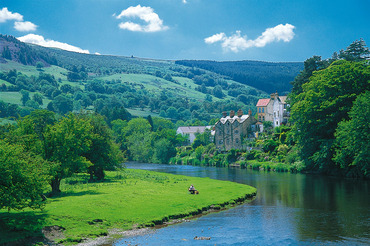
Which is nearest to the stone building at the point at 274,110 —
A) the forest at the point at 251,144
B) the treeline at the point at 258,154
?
the treeline at the point at 258,154

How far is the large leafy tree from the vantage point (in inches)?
2835

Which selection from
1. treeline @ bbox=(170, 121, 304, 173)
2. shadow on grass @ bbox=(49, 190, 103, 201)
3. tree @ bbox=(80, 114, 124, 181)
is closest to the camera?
shadow on grass @ bbox=(49, 190, 103, 201)

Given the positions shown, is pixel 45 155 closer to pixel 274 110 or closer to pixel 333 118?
pixel 333 118

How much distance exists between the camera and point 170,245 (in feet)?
89.2

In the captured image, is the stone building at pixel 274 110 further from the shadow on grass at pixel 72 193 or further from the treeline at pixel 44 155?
the shadow on grass at pixel 72 193

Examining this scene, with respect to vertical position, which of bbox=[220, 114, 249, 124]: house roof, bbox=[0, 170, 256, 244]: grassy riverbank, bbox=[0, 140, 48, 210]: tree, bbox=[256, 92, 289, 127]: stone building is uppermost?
bbox=[256, 92, 289, 127]: stone building

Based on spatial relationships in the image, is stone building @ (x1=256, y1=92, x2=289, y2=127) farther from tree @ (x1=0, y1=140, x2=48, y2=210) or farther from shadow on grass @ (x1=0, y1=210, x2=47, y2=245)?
shadow on grass @ (x1=0, y1=210, x2=47, y2=245)

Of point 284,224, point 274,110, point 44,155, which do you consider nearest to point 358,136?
point 284,224

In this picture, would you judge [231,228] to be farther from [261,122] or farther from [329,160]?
[261,122]

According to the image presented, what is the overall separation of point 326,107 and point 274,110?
61500mm

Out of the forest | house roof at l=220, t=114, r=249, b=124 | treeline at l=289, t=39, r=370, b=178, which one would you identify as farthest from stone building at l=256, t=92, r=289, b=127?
treeline at l=289, t=39, r=370, b=178

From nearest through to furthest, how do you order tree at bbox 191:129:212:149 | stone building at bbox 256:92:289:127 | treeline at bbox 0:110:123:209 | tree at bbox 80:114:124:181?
1. treeline at bbox 0:110:123:209
2. tree at bbox 80:114:124:181
3. stone building at bbox 256:92:289:127
4. tree at bbox 191:129:212:149

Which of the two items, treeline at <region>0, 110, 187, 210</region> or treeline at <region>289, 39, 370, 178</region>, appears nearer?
treeline at <region>0, 110, 187, 210</region>

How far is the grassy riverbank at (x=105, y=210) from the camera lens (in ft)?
94.4
